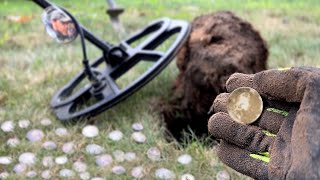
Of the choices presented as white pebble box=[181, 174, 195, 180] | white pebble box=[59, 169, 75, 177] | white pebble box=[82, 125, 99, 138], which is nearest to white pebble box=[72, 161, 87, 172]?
white pebble box=[59, 169, 75, 177]

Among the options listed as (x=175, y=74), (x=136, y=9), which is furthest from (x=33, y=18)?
(x=175, y=74)

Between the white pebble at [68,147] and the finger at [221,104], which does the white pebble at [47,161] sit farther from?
the finger at [221,104]

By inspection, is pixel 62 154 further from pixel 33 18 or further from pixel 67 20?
pixel 33 18

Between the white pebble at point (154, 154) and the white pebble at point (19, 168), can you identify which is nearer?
the white pebble at point (19, 168)

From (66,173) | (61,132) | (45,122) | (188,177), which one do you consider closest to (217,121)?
(188,177)

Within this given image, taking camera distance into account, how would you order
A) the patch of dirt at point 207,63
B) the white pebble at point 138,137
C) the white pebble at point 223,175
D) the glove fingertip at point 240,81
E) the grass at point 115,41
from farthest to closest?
the patch of dirt at point 207,63 → the white pebble at point 138,137 → the grass at point 115,41 → the white pebble at point 223,175 → the glove fingertip at point 240,81

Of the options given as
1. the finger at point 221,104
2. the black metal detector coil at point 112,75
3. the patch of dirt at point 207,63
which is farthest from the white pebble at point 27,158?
the finger at point 221,104

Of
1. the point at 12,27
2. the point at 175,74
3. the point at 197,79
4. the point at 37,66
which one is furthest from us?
the point at 12,27
